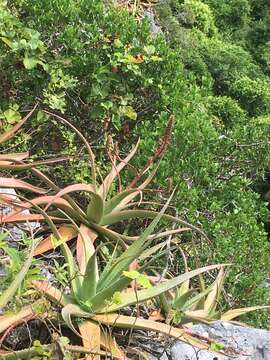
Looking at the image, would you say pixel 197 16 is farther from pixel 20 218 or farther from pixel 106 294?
pixel 106 294

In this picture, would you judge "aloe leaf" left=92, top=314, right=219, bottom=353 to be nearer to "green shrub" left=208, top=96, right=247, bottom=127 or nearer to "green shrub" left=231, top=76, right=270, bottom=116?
"green shrub" left=208, top=96, right=247, bottom=127

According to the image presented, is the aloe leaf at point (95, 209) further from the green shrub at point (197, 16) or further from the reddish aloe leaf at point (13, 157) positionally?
the green shrub at point (197, 16)

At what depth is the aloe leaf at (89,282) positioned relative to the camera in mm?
2016

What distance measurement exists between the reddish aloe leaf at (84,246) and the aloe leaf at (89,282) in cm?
15

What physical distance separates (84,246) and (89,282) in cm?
27

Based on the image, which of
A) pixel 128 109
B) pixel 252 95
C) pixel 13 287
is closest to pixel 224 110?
pixel 252 95

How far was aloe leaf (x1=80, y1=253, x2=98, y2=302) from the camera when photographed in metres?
2.02

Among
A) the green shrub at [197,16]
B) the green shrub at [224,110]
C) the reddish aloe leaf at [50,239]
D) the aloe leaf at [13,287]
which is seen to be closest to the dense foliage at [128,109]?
the reddish aloe leaf at [50,239]

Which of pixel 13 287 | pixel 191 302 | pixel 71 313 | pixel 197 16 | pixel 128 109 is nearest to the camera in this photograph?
pixel 13 287

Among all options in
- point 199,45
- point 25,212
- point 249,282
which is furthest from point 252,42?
point 25,212

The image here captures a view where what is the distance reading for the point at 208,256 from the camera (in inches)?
130

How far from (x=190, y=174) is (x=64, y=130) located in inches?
30.8

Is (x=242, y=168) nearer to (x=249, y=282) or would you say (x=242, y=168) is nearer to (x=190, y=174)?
(x=190, y=174)

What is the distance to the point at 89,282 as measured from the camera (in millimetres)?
2031
